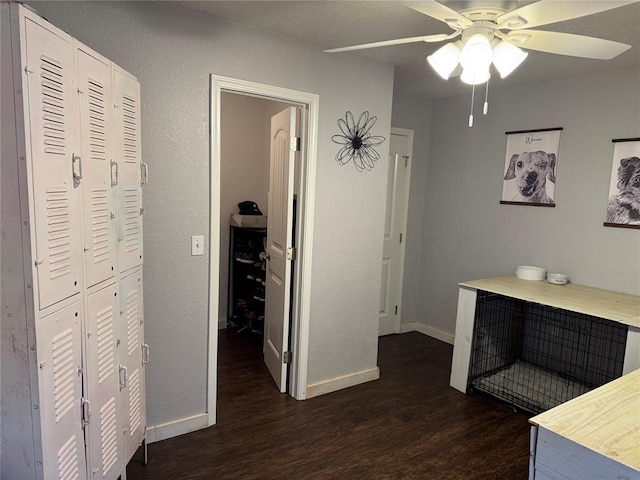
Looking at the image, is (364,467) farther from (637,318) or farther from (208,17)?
(208,17)

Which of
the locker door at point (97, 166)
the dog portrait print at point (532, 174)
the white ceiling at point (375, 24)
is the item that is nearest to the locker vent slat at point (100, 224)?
the locker door at point (97, 166)

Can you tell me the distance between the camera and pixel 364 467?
2.38m

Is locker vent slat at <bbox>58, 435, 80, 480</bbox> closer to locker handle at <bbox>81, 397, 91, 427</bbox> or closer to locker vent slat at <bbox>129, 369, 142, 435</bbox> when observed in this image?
locker handle at <bbox>81, 397, 91, 427</bbox>

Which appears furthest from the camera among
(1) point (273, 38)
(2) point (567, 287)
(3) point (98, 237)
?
(2) point (567, 287)

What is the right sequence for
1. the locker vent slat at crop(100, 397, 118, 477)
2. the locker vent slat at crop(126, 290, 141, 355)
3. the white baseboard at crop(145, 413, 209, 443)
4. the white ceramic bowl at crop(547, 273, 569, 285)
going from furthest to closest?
1. the white ceramic bowl at crop(547, 273, 569, 285)
2. the white baseboard at crop(145, 413, 209, 443)
3. the locker vent slat at crop(126, 290, 141, 355)
4. the locker vent slat at crop(100, 397, 118, 477)

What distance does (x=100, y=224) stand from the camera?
173 cm

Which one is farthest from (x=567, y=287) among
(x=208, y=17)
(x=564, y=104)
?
(x=208, y=17)

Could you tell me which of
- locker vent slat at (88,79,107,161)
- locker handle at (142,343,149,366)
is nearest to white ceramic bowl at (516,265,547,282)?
locker handle at (142,343,149,366)

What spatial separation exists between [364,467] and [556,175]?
266cm

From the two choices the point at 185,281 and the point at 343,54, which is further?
the point at 343,54

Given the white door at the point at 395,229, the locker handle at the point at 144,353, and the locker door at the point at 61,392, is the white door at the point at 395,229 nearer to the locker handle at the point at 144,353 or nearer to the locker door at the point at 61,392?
the locker handle at the point at 144,353

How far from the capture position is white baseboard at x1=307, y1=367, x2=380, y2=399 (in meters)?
3.16

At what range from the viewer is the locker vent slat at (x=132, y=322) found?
2.05m

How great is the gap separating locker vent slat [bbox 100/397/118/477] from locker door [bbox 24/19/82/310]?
0.61 m
